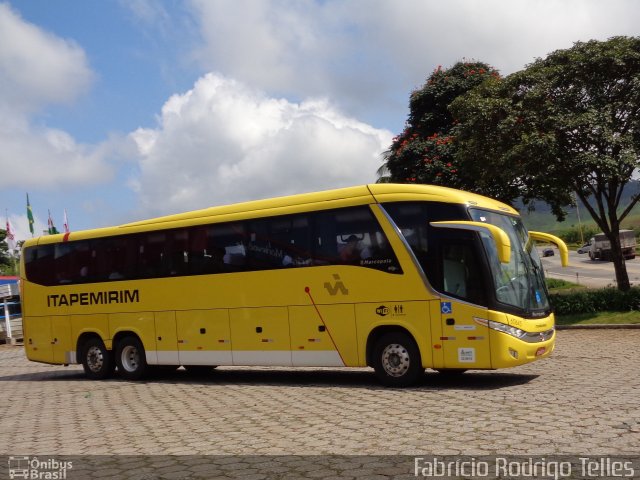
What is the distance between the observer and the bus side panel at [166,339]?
1557 centimetres

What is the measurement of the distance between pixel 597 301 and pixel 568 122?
601cm

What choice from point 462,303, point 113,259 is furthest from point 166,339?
point 462,303

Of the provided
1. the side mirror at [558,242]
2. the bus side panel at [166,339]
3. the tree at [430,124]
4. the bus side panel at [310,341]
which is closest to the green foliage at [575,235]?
the tree at [430,124]

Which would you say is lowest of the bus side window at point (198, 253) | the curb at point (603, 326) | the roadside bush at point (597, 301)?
the curb at point (603, 326)

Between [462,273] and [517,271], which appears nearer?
[462,273]

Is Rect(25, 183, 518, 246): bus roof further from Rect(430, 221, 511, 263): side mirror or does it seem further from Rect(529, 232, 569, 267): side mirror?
Rect(529, 232, 569, 267): side mirror

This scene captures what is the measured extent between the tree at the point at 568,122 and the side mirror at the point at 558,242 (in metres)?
7.73

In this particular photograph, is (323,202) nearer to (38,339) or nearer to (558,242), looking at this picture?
(558,242)

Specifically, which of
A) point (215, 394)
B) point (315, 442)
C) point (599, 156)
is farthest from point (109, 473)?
point (599, 156)

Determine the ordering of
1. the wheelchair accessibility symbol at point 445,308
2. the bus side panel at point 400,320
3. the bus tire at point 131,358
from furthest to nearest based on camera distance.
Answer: the bus tire at point 131,358
the bus side panel at point 400,320
the wheelchair accessibility symbol at point 445,308

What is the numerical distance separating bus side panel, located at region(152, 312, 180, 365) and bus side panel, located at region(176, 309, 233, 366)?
0.15 metres

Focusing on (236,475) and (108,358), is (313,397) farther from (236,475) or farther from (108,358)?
(108,358)

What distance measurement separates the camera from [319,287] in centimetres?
1319

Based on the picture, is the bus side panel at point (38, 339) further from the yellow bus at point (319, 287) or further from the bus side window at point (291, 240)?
the bus side window at point (291, 240)
